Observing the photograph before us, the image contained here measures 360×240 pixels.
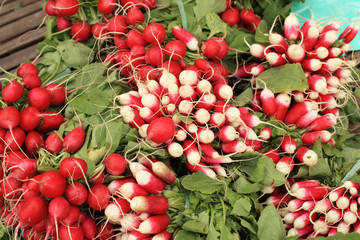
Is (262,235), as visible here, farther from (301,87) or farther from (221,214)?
(301,87)

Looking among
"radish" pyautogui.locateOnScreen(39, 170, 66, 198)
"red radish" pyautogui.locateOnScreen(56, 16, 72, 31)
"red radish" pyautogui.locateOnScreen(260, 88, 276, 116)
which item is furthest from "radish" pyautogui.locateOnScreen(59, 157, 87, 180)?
"red radish" pyautogui.locateOnScreen(56, 16, 72, 31)

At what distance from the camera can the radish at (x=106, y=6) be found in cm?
181

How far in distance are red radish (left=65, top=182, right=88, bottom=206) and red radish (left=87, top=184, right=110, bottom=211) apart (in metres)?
0.03

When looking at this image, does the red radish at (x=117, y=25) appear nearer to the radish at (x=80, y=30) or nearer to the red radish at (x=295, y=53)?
the radish at (x=80, y=30)

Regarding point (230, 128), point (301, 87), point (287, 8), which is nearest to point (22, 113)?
point (230, 128)

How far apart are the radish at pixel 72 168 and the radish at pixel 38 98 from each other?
41cm

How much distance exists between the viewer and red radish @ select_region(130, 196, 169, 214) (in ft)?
4.25

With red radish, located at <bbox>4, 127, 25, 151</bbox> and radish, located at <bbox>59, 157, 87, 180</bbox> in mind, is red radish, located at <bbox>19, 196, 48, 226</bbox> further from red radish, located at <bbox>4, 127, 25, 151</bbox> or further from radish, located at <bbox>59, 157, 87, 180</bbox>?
red radish, located at <bbox>4, 127, 25, 151</bbox>

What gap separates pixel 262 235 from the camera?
1351mm

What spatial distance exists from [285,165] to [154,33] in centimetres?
90

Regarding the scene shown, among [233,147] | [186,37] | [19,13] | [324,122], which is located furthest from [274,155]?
[19,13]

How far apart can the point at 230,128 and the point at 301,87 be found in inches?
17.0

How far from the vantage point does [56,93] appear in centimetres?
163

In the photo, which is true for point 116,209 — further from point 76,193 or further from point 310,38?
point 310,38
